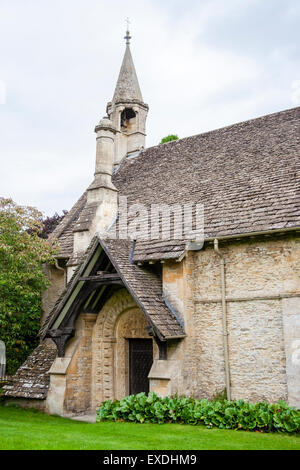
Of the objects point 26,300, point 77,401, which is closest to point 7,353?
point 26,300

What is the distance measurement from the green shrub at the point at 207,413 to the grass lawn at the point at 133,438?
0.26m

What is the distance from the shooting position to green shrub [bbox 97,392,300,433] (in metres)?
8.66

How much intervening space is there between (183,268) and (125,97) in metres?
12.6

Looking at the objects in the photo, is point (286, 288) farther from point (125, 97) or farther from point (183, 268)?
point (125, 97)

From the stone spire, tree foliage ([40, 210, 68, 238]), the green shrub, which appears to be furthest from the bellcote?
the green shrub

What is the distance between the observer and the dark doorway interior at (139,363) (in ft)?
42.6

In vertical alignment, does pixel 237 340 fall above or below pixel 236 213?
below

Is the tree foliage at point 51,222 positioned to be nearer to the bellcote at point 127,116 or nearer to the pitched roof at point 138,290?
the bellcote at point 127,116

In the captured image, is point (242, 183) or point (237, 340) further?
point (242, 183)

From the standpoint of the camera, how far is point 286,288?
34.6ft

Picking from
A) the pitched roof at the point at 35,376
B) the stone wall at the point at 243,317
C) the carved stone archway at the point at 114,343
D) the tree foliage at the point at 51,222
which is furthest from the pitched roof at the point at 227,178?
the tree foliage at the point at 51,222

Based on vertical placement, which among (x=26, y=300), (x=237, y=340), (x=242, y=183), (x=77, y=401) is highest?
(x=242, y=183)
